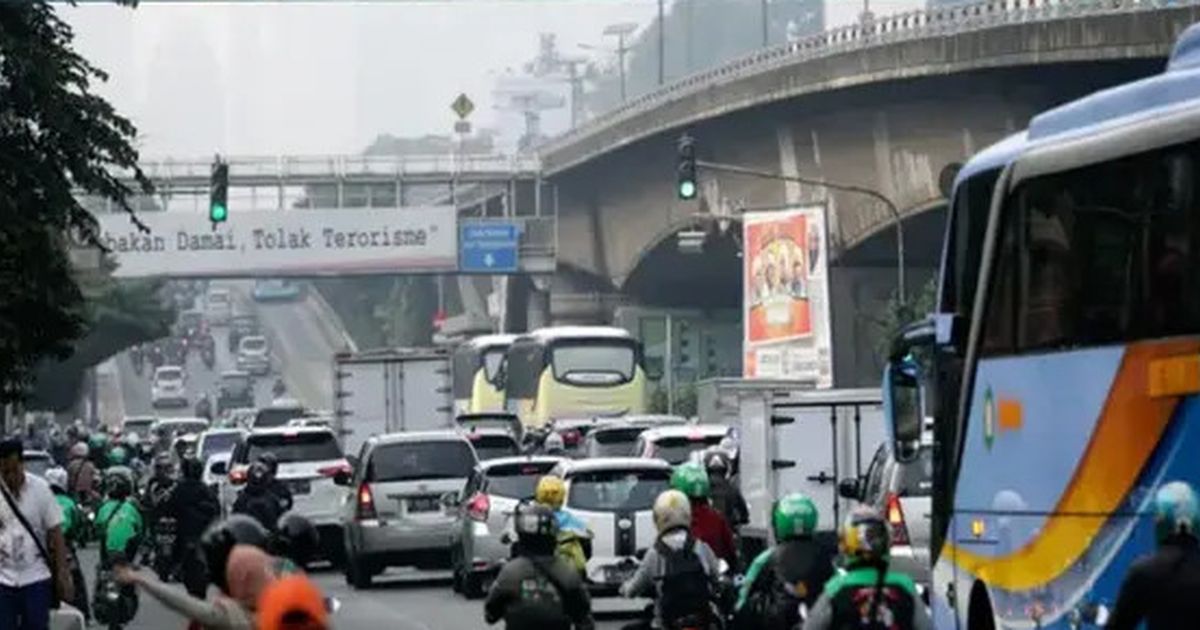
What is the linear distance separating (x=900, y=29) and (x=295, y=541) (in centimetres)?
4961

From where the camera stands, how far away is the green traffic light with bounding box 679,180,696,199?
48688 mm

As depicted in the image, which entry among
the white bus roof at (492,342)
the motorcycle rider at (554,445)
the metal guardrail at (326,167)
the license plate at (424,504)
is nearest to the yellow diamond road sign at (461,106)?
the metal guardrail at (326,167)

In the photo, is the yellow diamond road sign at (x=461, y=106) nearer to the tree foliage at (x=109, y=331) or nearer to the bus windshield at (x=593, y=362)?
the tree foliage at (x=109, y=331)

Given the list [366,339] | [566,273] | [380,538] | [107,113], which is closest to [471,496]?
[380,538]

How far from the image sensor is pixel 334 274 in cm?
10588

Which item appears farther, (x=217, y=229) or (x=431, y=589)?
(x=217, y=229)

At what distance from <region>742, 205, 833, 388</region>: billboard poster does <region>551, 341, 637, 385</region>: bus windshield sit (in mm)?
2865

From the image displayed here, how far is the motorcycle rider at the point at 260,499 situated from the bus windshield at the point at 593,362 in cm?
3893

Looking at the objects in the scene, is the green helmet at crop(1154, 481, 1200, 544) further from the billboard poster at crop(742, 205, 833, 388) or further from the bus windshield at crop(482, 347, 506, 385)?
the bus windshield at crop(482, 347, 506, 385)

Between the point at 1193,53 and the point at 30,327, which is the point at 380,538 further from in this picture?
the point at 1193,53

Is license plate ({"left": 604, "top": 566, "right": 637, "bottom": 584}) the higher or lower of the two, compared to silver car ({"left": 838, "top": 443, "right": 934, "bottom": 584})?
lower

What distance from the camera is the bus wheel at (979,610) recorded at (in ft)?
60.6

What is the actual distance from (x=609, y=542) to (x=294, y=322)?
166030 mm

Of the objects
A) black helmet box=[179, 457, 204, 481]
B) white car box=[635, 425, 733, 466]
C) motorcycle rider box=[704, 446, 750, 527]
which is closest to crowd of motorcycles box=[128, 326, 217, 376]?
white car box=[635, 425, 733, 466]
